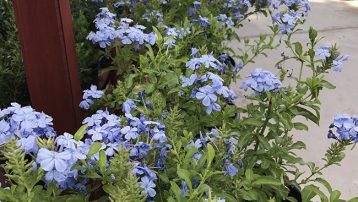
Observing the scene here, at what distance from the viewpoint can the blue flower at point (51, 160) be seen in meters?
0.96

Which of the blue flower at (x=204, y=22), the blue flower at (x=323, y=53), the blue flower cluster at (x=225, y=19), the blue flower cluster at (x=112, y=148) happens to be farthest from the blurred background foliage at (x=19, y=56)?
the blue flower at (x=323, y=53)

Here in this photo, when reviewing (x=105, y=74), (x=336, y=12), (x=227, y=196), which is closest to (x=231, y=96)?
(x=227, y=196)

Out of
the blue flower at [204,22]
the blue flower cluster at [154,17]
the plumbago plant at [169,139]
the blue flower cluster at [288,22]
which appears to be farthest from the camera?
the blue flower cluster at [154,17]

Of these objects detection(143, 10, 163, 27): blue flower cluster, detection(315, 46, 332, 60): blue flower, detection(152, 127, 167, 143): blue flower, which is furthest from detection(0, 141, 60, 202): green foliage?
detection(143, 10, 163, 27): blue flower cluster

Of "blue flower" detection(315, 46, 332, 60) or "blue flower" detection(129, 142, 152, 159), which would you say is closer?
"blue flower" detection(129, 142, 152, 159)

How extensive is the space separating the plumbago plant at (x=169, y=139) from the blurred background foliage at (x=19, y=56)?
38 centimetres

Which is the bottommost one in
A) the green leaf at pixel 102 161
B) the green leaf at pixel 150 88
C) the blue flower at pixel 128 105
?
the blue flower at pixel 128 105

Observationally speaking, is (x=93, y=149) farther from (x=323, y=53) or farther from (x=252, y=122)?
(x=323, y=53)

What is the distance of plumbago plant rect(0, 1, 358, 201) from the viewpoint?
105cm

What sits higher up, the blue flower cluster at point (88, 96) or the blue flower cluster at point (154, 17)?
the blue flower cluster at point (154, 17)

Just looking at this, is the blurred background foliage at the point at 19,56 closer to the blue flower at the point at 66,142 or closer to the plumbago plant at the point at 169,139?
the plumbago plant at the point at 169,139

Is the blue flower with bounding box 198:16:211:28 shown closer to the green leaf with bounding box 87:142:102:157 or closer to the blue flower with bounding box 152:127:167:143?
the blue flower with bounding box 152:127:167:143

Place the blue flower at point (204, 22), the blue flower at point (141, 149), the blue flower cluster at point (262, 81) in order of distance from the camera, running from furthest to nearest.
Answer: the blue flower at point (204, 22), the blue flower cluster at point (262, 81), the blue flower at point (141, 149)

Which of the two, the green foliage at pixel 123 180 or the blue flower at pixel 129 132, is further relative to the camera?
A: the blue flower at pixel 129 132
